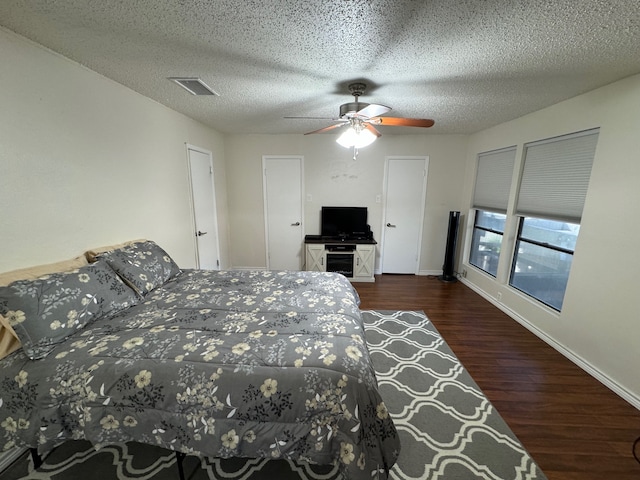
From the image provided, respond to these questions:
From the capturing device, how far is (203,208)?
144 inches

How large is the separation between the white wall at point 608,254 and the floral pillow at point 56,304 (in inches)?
148

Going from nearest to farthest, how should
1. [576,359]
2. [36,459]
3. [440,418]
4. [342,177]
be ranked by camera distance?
[36,459] → [440,418] → [576,359] → [342,177]

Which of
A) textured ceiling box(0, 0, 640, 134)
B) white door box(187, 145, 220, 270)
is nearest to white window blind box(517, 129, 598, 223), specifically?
textured ceiling box(0, 0, 640, 134)

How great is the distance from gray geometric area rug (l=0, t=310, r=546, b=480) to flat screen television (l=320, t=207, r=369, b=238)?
2.77 meters

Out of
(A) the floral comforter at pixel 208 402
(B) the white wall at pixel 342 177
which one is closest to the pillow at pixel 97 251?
(A) the floral comforter at pixel 208 402

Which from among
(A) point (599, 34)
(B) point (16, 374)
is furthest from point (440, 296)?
(B) point (16, 374)

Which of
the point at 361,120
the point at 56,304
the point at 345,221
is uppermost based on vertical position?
the point at 361,120

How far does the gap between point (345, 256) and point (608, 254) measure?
2.93m

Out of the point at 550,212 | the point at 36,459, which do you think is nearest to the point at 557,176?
the point at 550,212

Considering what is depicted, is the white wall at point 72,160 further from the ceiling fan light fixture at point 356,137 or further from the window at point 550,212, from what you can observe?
the window at point 550,212

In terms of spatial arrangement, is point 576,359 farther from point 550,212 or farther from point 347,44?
point 347,44

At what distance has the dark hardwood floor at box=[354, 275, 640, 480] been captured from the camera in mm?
1488

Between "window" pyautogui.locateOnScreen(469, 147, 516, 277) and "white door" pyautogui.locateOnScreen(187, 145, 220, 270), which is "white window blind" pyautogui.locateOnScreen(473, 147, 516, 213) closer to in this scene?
"window" pyautogui.locateOnScreen(469, 147, 516, 277)

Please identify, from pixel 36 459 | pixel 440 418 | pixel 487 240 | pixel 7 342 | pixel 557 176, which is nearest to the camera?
pixel 7 342
